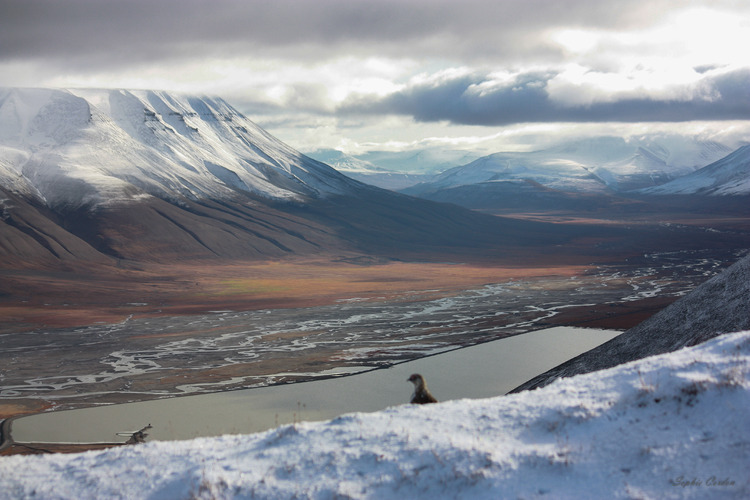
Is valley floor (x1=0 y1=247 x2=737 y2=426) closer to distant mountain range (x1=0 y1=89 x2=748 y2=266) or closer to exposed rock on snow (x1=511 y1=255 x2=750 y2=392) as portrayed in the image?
distant mountain range (x1=0 y1=89 x2=748 y2=266)

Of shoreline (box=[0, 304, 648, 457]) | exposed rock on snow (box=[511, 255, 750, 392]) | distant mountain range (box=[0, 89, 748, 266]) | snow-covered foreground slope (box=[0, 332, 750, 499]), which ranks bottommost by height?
shoreline (box=[0, 304, 648, 457])

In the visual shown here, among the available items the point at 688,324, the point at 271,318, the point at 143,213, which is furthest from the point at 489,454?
the point at 143,213

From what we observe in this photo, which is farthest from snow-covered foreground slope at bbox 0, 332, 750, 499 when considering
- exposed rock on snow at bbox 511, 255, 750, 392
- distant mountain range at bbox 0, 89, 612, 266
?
distant mountain range at bbox 0, 89, 612, 266

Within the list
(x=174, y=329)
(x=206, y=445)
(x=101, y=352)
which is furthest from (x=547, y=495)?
(x=174, y=329)

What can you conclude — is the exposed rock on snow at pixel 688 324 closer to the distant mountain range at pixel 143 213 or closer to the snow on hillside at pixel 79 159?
the distant mountain range at pixel 143 213

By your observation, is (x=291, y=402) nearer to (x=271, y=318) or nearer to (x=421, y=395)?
(x=421, y=395)

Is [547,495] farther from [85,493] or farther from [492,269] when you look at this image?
[492,269]
